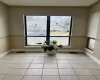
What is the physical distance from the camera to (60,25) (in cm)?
443

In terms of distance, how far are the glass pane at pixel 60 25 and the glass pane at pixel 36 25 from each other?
15.3 inches

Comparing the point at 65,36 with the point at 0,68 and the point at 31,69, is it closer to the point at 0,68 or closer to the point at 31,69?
the point at 31,69

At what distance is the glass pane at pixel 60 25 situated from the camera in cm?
434

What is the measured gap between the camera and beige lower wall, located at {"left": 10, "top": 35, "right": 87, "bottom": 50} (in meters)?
4.30

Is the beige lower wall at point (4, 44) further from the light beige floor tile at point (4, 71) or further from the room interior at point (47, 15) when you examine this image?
the light beige floor tile at point (4, 71)

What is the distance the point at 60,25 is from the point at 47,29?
2.20ft

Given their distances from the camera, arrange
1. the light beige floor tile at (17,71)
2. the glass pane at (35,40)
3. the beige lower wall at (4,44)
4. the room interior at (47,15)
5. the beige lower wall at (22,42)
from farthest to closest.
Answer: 1. the glass pane at (35,40)
2. the beige lower wall at (22,42)
3. the room interior at (47,15)
4. the beige lower wall at (4,44)
5. the light beige floor tile at (17,71)

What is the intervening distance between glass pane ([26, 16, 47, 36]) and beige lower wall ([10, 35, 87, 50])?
1.69ft

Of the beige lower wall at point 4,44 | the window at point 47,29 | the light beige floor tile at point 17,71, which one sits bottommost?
the light beige floor tile at point 17,71

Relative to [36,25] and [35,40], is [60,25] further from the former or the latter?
[35,40]

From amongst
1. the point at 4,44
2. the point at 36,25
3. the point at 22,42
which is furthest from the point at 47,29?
the point at 4,44

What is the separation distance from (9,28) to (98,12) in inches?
148

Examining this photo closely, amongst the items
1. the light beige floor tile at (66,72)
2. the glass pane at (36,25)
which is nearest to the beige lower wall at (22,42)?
the glass pane at (36,25)

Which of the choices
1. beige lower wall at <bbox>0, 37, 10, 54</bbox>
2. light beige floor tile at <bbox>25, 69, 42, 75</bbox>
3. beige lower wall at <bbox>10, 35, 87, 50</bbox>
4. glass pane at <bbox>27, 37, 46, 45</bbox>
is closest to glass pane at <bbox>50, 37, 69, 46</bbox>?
beige lower wall at <bbox>10, 35, 87, 50</bbox>
